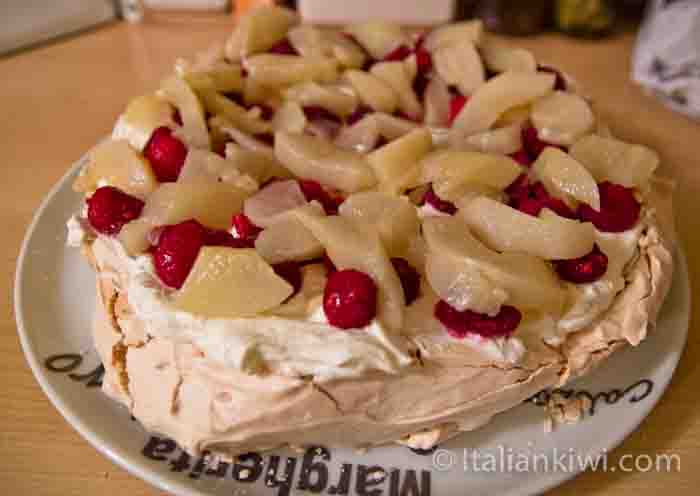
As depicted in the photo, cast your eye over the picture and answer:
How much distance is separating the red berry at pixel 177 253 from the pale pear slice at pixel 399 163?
0.44m

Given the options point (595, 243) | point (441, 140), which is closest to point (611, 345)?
point (595, 243)

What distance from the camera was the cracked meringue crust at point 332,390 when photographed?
1.11m

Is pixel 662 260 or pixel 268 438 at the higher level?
pixel 662 260

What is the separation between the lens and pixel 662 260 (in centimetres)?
134

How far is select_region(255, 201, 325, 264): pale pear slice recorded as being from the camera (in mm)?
1205

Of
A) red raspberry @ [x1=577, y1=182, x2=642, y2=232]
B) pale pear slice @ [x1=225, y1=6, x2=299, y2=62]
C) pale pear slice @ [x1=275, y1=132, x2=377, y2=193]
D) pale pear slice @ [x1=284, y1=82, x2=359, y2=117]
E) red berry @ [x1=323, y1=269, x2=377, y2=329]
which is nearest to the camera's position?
red berry @ [x1=323, y1=269, x2=377, y2=329]

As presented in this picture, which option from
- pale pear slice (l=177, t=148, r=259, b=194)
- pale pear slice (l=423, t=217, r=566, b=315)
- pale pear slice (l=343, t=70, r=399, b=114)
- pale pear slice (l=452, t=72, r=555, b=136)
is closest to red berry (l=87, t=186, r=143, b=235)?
pale pear slice (l=177, t=148, r=259, b=194)

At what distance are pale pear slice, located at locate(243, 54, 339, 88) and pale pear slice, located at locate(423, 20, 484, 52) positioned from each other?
30 centimetres

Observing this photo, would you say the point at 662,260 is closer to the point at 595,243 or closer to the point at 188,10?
the point at 595,243

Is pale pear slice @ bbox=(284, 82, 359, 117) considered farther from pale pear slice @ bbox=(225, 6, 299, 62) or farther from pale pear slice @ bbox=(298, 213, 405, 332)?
pale pear slice @ bbox=(298, 213, 405, 332)

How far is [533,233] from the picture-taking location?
1.24 metres

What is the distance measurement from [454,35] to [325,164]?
66 centimetres

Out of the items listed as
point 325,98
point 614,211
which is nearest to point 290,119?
point 325,98

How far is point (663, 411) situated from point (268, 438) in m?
0.79
